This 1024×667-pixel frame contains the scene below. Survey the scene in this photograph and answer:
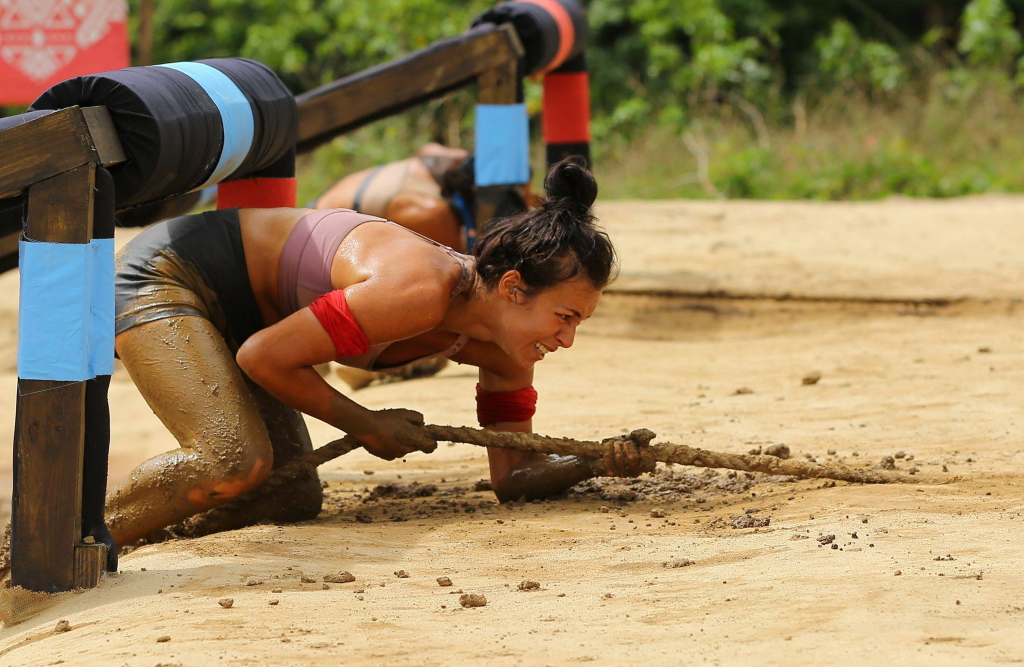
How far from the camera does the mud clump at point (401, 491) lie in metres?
3.87

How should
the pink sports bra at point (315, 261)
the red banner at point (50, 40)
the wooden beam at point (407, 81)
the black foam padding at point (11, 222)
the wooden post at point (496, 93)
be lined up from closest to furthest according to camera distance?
the black foam padding at point (11, 222) → the pink sports bra at point (315, 261) → the wooden beam at point (407, 81) → the wooden post at point (496, 93) → the red banner at point (50, 40)

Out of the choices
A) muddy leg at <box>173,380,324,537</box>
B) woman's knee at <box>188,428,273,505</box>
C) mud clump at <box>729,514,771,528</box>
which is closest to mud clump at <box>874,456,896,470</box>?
mud clump at <box>729,514,771,528</box>

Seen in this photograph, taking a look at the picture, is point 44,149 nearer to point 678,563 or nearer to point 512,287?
point 512,287

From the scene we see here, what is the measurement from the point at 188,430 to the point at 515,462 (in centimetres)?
98

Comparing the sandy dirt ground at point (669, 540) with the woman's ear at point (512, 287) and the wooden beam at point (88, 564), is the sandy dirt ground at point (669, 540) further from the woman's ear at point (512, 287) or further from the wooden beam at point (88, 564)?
the woman's ear at point (512, 287)

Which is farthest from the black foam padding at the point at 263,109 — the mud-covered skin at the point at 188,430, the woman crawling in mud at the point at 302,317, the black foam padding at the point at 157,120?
the mud-covered skin at the point at 188,430

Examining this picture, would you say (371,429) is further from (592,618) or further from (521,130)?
(521,130)

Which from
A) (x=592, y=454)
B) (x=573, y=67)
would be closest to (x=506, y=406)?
(x=592, y=454)

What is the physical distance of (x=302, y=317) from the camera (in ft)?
10.2

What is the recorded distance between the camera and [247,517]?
358 cm

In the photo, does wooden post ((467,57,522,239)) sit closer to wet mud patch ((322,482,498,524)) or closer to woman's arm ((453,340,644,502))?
wet mud patch ((322,482,498,524))

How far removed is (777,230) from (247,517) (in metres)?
5.62

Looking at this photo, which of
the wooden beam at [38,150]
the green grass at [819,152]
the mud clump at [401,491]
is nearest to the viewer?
the wooden beam at [38,150]

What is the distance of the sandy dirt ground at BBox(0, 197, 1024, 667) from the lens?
2.28 metres
